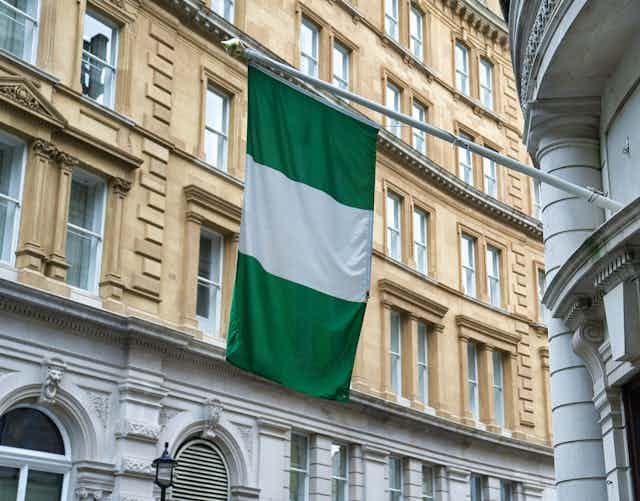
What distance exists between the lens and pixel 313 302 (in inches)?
456

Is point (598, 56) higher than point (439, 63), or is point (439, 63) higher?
point (439, 63)

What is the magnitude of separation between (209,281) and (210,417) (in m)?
3.51

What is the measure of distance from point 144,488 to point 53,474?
2.04m

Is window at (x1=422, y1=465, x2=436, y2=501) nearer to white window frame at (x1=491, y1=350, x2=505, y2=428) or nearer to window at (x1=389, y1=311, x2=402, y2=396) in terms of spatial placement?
window at (x1=389, y1=311, x2=402, y2=396)

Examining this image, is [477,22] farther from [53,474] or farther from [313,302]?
[313,302]

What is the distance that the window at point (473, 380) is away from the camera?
35.1 metres

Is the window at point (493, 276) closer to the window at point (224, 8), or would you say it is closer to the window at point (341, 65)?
the window at point (341, 65)

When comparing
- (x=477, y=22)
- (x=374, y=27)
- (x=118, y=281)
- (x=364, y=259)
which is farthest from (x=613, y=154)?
(x=477, y=22)

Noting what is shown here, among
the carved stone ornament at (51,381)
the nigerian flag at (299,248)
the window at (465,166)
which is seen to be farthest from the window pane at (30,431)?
the window at (465,166)

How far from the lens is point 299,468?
27312 millimetres

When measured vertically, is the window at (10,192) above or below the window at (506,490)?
above

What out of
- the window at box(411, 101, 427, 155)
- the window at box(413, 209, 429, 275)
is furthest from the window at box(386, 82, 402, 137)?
the window at box(413, 209, 429, 275)

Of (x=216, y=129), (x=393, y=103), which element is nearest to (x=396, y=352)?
(x=393, y=103)

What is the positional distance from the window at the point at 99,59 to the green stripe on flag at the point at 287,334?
534 inches
